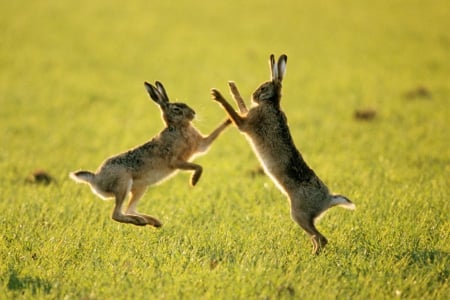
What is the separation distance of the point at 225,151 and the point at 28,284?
807 centimetres

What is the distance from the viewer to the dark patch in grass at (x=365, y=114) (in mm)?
16469

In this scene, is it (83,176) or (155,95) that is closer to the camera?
(83,176)

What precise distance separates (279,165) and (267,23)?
23.9 metres

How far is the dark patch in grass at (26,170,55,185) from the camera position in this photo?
11.5 meters

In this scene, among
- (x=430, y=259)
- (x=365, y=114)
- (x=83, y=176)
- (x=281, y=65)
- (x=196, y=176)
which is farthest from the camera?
(x=365, y=114)

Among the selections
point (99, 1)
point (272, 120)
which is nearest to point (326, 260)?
point (272, 120)

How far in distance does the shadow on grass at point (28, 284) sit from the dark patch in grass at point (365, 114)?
11.2m

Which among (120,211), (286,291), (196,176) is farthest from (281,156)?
(286,291)

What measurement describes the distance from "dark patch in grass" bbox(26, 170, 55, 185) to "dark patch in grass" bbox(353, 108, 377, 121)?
7.79m

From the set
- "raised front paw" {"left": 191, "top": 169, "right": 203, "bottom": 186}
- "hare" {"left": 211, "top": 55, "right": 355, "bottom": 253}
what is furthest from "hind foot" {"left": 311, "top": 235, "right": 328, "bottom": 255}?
"raised front paw" {"left": 191, "top": 169, "right": 203, "bottom": 186}

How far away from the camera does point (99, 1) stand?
36.8 meters

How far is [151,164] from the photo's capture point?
8305 mm

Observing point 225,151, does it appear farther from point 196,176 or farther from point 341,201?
point 341,201

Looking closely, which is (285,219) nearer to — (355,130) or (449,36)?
(355,130)
